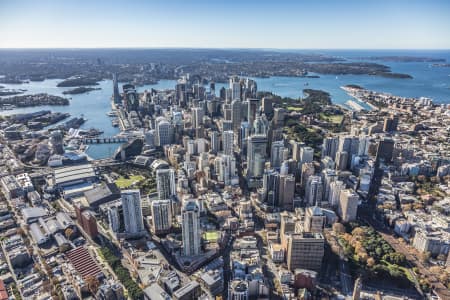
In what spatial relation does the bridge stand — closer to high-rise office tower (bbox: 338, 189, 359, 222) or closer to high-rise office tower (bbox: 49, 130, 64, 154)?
high-rise office tower (bbox: 49, 130, 64, 154)

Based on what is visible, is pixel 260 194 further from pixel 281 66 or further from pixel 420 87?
pixel 281 66

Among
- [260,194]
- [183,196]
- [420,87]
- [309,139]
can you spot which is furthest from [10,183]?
[420,87]

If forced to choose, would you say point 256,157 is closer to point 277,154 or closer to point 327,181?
point 277,154

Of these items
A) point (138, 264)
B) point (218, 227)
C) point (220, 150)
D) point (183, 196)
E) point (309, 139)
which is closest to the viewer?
point (138, 264)

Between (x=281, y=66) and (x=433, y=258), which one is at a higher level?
(x=281, y=66)

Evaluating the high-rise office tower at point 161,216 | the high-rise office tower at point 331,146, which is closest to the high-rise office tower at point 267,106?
the high-rise office tower at point 331,146

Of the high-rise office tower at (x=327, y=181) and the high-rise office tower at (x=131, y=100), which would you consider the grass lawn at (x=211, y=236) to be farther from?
the high-rise office tower at (x=131, y=100)

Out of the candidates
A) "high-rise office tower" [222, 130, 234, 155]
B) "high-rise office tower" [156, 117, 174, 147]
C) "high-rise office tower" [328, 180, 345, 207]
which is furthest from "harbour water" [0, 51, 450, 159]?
"high-rise office tower" [328, 180, 345, 207]

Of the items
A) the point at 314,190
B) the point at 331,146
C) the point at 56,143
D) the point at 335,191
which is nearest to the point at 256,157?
the point at 314,190
